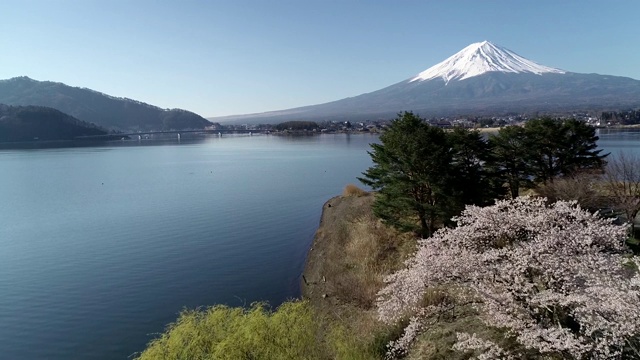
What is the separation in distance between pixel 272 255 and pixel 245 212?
757 cm

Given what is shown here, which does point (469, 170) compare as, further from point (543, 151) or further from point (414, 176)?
point (543, 151)

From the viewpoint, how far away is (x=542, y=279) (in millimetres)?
5926

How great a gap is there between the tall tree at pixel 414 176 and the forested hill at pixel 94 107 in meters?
152

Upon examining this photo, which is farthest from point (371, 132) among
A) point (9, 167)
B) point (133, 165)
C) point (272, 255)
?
point (272, 255)

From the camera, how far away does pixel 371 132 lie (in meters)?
114

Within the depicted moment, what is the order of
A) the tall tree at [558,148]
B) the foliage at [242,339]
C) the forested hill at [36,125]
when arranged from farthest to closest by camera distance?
the forested hill at [36,125]
the tall tree at [558,148]
the foliage at [242,339]

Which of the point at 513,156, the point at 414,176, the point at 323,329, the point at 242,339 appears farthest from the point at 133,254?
the point at 513,156

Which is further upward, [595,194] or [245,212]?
[595,194]

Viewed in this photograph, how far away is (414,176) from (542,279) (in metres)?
8.67

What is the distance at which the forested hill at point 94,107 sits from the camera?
147 m

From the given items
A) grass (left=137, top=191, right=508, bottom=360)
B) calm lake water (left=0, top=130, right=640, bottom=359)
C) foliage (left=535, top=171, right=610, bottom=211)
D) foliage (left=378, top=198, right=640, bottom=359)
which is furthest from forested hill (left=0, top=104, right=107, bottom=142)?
foliage (left=378, top=198, right=640, bottom=359)

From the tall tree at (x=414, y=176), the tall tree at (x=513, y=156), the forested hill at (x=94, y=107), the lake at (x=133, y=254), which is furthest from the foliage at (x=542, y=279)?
the forested hill at (x=94, y=107)

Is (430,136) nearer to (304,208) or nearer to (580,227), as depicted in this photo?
(580,227)

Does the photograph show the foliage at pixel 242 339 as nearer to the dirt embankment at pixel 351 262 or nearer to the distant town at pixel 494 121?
the dirt embankment at pixel 351 262
